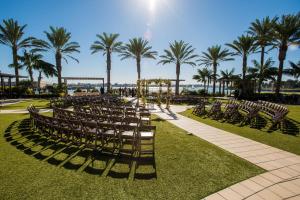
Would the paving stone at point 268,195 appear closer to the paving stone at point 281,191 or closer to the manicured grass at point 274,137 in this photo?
the paving stone at point 281,191

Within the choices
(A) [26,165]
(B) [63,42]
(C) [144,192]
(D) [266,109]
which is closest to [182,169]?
(C) [144,192]

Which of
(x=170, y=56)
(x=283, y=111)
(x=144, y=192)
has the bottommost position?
(x=144, y=192)

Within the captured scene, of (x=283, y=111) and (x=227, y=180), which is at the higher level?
(x=283, y=111)

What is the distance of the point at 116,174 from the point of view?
15.4ft

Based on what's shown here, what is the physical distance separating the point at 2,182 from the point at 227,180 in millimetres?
4619

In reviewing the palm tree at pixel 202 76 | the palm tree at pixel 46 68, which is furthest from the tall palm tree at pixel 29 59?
the palm tree at pixel 202 76

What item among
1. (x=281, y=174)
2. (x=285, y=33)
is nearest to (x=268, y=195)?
(x=281, y=174)

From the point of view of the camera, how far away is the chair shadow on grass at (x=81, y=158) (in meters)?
4.79

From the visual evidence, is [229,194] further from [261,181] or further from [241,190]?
[261,181]

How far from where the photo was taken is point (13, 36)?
3241cm

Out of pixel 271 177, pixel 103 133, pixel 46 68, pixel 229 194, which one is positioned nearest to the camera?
pixel 229 194

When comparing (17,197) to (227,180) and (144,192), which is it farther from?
(227,180)

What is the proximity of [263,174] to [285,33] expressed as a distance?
2866 cm

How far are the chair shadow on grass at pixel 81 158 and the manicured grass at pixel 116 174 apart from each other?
0.9 inches
